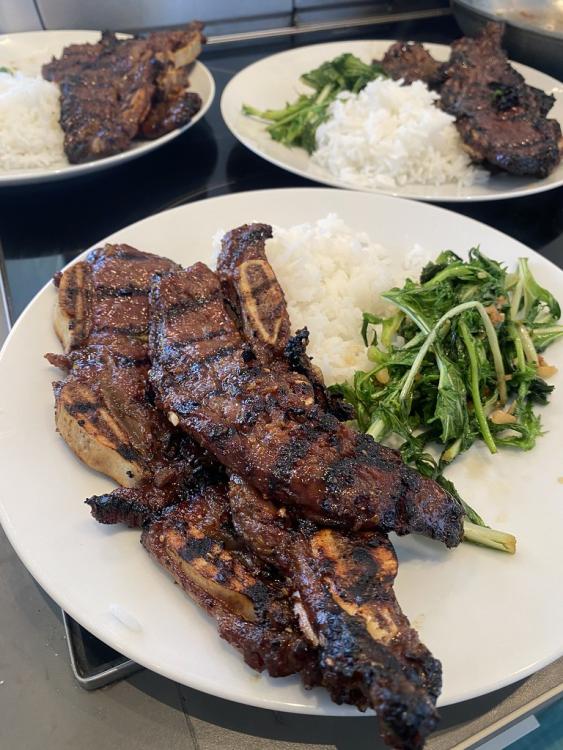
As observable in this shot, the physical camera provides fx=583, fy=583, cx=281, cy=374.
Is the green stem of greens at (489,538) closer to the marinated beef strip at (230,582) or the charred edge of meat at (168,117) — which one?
the marinated beef strip at (230,582)

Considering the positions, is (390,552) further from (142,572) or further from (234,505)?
(142,572)

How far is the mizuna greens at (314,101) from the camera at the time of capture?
11.9 feet

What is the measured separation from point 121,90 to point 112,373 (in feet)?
7.97

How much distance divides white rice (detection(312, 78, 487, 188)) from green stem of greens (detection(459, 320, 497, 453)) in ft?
4.47

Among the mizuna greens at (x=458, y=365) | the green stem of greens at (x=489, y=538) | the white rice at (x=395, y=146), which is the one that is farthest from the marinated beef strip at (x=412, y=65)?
the green stem of greens at (x=489, y=538)

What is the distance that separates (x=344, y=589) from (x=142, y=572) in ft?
2.01

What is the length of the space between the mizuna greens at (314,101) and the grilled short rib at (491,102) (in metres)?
0.23

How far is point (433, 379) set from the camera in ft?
7.11

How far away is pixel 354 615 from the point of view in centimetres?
135

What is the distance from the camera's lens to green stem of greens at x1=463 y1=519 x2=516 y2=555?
1743mm

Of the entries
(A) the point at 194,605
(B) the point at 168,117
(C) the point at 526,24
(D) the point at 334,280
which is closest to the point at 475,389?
(D) the point at 334,280

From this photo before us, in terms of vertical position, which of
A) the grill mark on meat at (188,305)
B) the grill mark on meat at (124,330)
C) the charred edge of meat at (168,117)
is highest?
the charred edge of meat at (168,117)

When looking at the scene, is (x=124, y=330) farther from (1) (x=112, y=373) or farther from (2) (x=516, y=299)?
(2) (x=516, y=299)

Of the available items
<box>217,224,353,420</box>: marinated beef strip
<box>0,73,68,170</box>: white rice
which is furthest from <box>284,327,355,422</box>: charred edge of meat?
<box>0,73,68,170</box>: white rice
